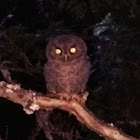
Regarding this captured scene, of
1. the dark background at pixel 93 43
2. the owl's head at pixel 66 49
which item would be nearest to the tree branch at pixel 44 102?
the owl's head at pixel 66 49

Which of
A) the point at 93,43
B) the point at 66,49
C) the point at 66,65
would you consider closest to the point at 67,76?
the point at 66,65

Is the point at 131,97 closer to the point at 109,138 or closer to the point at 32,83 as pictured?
the point at 32,83

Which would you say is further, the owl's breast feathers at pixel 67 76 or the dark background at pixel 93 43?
the dark background at pixel 93 43

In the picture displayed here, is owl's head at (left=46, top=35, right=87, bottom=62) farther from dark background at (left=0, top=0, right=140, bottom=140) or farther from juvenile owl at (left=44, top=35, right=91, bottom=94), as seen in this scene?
dark background at (left=0, top=0, right=140, bottom=140)

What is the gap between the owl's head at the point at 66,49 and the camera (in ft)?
8.02

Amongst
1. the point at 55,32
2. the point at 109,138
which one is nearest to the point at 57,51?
the point at 55,32

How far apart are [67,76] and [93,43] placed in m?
0.62

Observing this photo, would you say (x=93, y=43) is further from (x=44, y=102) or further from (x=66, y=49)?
(x=44, y=102)

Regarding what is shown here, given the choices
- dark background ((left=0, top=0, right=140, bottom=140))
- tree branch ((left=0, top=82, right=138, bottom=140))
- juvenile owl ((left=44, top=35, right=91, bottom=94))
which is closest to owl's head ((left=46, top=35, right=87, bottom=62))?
juvenile owl ((left=44, top=35, right=91, bottom=94))

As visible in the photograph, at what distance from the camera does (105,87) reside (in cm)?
309

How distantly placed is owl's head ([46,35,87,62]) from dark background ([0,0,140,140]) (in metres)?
0.24

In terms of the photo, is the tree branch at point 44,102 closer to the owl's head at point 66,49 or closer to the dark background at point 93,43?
the owl's head at point 66,49

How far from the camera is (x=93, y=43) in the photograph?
3098 mm

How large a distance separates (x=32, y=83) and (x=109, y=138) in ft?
5.28
